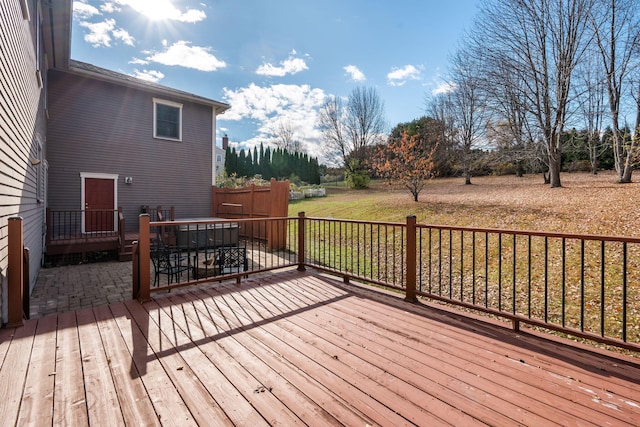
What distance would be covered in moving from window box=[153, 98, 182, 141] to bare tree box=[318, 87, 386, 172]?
16.7 meters

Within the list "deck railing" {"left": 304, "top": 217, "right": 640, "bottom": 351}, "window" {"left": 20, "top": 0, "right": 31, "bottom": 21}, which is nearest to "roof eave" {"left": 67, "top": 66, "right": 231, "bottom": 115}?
"window" {"left": 20, "top": 0, "right": 31, "bottom": 21}

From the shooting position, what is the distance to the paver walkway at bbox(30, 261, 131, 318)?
4086 millimetres

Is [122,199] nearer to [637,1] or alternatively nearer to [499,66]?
[499,66]

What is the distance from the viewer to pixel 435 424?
1573 millimetres

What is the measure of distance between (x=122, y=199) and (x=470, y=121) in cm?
1878

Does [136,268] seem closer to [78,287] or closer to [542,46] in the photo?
[78,287]

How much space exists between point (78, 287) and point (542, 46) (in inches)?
615

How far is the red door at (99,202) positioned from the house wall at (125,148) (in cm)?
21

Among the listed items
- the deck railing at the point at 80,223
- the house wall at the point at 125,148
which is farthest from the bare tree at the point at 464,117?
the deck railing at the point at 80,223

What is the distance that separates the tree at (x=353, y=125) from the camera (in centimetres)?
2569

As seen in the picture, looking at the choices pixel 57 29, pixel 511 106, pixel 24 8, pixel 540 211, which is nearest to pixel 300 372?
pixel 24 8

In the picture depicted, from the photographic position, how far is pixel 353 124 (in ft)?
86.3

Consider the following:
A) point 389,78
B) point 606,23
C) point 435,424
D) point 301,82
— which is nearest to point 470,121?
point 389,78

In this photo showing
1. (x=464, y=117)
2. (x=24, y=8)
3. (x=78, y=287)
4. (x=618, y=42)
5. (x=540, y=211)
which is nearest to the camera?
(x=24, y=8)
